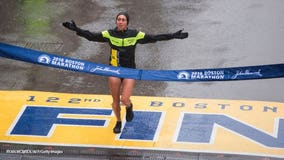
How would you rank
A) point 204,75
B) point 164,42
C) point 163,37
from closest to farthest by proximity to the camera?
point 204,75 < point 163,37 < point 164,42

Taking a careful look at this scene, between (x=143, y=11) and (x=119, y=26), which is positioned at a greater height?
(x=119, y=26)

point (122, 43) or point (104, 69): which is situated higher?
point (122, 43)

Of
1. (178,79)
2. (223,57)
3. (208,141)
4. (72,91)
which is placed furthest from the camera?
(223,57)

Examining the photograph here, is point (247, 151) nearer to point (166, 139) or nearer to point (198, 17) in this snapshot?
point (166, 139)

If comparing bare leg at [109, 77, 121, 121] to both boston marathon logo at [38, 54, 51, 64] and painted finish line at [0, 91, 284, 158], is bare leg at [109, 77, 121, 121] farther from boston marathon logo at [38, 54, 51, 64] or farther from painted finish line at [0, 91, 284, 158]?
boston marathon logo at [38, 54, 51, 64]

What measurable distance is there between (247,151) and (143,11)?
707 cm

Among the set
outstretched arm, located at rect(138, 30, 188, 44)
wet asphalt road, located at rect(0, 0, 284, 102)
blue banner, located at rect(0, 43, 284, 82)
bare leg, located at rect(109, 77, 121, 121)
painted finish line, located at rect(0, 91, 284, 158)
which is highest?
outstretched arm, located at rect(138, 30, 188, 44)

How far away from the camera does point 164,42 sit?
1473 cm

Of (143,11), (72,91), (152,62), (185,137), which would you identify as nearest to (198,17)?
(143,11)

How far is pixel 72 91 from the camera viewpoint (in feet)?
41.5

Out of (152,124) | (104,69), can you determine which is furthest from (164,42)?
(104,69)

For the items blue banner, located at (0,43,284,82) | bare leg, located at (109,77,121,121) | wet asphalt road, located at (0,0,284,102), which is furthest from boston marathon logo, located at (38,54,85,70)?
wet asphalt road, located at (0,0,284,102)

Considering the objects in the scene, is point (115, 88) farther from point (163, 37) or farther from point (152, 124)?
point (152, 124)

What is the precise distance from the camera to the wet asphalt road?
1275cm
